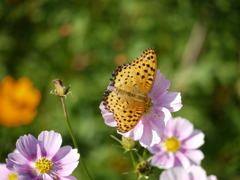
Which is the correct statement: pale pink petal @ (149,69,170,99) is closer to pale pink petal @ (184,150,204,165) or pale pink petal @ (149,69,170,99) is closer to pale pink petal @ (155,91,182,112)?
pale pink petal @ (155,91,182,112)

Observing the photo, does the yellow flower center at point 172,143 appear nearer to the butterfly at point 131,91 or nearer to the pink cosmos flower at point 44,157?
the butterfly at point 131,91

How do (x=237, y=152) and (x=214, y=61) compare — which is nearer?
(x=237, y=152)

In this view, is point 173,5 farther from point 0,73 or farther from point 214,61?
point 0,73

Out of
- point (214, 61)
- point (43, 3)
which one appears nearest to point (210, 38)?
point (214, 61)

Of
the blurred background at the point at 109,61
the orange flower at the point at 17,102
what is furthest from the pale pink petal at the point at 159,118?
the orange flower at the point at 17,102

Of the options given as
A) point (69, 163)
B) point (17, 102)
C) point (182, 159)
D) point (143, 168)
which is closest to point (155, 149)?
point (182, 159)

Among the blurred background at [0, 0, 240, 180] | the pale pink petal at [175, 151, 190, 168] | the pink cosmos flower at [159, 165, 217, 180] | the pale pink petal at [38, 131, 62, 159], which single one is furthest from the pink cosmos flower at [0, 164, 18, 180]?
the blurred background at [0, 0, 240, 180]

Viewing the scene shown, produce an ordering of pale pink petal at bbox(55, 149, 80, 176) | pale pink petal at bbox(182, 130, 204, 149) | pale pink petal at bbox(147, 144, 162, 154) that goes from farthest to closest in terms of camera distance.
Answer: pale pink petal at bbox(182, 130, 204, 149)
pale pink petal at bbox(147, 144, 162, 154)
pale pink petal at bbox(55, 149, 80, 176)
